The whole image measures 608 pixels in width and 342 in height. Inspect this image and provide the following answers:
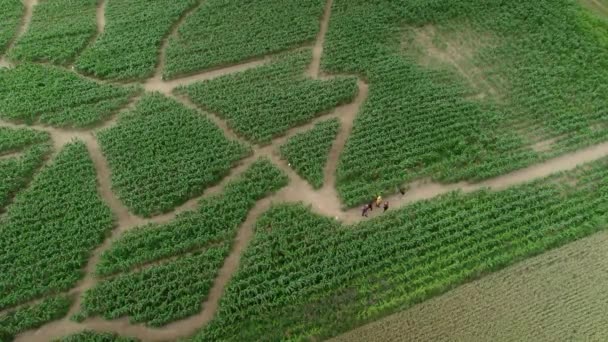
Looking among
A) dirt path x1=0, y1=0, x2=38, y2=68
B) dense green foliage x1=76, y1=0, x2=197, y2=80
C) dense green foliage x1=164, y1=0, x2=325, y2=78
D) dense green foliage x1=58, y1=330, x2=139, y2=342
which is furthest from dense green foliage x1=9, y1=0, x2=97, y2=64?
dense green foliage x1=58, y1=330, x2=139, y2=342

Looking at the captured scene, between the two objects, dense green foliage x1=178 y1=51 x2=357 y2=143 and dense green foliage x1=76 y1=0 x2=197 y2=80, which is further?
dense green foliage x1=76 y1=0 x2=197 y2=80

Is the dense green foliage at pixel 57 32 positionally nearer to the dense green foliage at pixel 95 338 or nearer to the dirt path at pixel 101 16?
the dirt path at pixel 101 16

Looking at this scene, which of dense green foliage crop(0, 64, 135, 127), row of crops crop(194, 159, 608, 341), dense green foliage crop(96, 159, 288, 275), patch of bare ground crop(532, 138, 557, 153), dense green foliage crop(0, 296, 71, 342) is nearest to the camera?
dense green foliage crop(0, 296, 71, 342)

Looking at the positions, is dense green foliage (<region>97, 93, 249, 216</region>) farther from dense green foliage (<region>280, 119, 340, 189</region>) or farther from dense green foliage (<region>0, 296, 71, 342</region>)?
dense green foliage (<region>0, 296, 71, 342</region>)

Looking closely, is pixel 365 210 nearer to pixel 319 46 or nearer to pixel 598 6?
pixel 319 46

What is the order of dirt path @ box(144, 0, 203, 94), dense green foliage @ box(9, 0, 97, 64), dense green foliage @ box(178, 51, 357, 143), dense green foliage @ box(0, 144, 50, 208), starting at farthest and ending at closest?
1. dense green foliage @ box(9, 0, 97, 64)
2. dirt path @ box(144, 0, 203, 94)
3. dense green foliage @ box(178, 51, 357, 143)
4. dense green foliage @ box(0, 144, 50, 208)

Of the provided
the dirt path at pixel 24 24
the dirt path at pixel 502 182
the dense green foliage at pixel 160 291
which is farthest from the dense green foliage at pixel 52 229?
the dirt path at pixel 502 182

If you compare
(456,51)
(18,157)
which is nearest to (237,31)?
(456,51)
